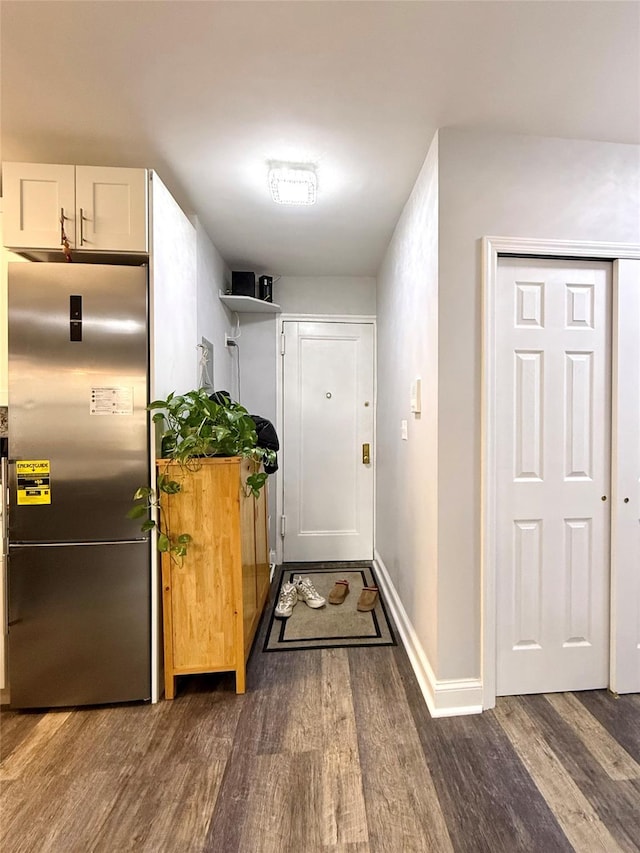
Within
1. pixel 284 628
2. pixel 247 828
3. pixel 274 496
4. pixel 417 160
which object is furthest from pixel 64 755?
pixel 417 160

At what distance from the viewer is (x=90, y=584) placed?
161cm

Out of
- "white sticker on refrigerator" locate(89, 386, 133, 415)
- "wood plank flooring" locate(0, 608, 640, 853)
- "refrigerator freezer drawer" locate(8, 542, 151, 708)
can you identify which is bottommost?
"wood plank flooring" locate(0, 608, 640, 853)

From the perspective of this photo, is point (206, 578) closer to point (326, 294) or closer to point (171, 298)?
point (171, 298)

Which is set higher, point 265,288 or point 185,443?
point 265,288

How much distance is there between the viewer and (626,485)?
5.58ft

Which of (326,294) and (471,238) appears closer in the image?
(471,238)

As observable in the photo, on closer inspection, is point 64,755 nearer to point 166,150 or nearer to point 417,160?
point 166,150

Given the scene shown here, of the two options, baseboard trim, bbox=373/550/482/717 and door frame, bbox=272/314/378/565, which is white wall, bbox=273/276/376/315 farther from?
baseboard trim, bbox=373/550/482/717

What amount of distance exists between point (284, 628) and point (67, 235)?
234 centimetres

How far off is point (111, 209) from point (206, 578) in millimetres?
1708

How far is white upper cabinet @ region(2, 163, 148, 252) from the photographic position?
159 centimetres

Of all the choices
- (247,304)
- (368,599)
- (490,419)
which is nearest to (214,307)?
(247,304)

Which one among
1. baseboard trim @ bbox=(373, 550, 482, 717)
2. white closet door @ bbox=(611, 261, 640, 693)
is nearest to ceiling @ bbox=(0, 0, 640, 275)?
white closet door @ bbox=(611, 261, 640, 693)

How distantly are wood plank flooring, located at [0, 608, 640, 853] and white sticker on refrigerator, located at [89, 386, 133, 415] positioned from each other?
1.32 metres
